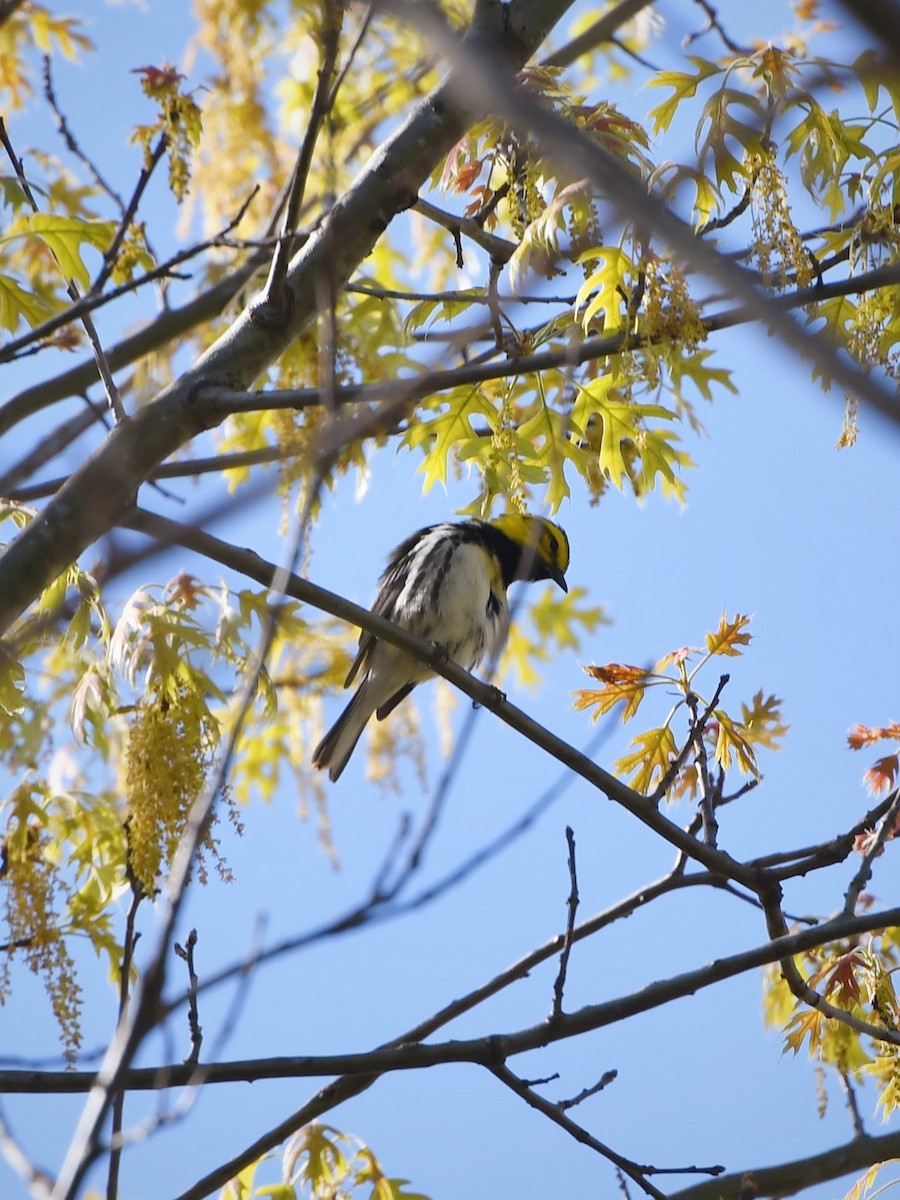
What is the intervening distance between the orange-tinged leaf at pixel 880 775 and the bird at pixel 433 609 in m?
1.72

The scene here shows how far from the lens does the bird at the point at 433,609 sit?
5309mm

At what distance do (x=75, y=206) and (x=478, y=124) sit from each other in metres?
3.41

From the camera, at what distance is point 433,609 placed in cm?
538

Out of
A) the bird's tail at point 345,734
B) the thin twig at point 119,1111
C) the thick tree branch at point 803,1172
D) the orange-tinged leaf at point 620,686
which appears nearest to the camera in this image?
the thin twig at point 119,1111

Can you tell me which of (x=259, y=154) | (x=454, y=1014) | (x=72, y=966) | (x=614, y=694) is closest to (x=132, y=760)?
(x=72, y=966)

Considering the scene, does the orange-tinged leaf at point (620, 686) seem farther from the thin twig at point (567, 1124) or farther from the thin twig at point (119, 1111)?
the thin twig at point (119, 1111)

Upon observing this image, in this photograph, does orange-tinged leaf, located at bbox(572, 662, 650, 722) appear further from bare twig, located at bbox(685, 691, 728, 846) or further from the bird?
the bird

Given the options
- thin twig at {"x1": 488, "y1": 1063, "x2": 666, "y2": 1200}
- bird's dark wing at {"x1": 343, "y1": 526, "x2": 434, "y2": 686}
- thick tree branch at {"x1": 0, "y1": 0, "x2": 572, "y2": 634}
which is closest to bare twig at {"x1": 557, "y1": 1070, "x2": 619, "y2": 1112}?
thin twig at {"x1": 488, "y1": 1063, "x2": 666, "y2": 1200}

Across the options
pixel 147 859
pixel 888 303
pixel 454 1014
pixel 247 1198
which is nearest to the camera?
pixel 147 859

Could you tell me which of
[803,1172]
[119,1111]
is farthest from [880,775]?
[119,1111]

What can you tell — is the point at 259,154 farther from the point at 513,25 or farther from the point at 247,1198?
the point at 247,1198

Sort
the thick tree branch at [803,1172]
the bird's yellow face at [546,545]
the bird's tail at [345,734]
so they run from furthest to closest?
1. the bird's yellow face at [546,545]
2. the bird's tail at [345,734]
3. the thick tree branch at [803,1172]

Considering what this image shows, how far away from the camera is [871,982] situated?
335cm

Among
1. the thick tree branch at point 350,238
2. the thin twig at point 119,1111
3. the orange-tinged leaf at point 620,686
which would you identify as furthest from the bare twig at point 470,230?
the thin twig at point 119,1111
